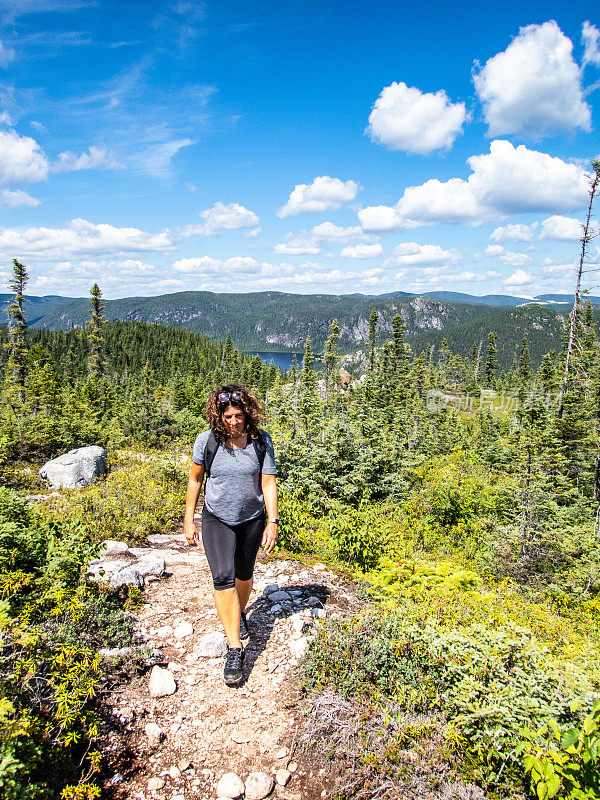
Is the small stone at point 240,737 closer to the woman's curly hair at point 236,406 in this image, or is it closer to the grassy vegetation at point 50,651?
the grassy vegetation at point 50,651

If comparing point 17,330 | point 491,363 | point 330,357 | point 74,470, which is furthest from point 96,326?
point 491,363

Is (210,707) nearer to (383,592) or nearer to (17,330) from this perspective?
(383,592)

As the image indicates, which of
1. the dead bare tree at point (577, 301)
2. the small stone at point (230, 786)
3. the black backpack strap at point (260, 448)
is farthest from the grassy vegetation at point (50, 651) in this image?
the dead bare tree at point (577, 301)

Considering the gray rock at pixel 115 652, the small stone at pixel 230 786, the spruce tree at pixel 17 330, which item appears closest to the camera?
the small stone at pixel 230 786

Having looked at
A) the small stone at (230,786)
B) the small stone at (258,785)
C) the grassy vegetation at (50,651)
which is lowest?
the small stone at (258,785)

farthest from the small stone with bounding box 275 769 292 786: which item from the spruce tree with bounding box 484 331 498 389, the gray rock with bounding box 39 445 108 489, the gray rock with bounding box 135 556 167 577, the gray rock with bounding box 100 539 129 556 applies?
the spruce tree with bounding box 484 331 498 389

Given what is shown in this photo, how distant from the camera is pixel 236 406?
3691mm

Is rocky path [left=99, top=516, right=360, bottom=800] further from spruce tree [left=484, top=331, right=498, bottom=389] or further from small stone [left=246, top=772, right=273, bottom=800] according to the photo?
spruce tree [left=484, top=331, right=498, bottom=389]

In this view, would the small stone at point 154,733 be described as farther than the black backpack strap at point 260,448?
No

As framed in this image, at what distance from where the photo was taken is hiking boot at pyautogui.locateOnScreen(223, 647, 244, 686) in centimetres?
360

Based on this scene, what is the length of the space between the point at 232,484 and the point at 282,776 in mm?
2136

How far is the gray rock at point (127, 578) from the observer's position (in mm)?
4848

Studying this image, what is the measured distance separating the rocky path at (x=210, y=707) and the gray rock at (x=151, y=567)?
13 centimetres

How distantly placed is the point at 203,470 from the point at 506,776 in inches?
120
